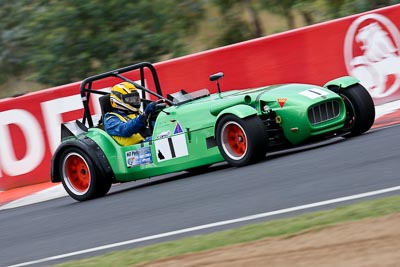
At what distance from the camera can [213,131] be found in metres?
10.3

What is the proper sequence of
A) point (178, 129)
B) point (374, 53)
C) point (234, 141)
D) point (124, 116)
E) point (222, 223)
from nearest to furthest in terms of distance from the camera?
1. point (222, 223)
2. point (234, 141)
3. point (178, 129)
4. point (124, 116)
5. point (374, 53)

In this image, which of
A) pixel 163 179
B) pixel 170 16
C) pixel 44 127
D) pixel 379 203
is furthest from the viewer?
pixel 170 16

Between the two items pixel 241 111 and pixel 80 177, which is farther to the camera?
pixel 80 177

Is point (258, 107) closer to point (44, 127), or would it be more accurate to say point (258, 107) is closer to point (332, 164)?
point (332, 164)

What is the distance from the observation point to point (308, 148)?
11.0 metres

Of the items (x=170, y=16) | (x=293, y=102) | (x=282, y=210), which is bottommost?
(x=282, y=210)

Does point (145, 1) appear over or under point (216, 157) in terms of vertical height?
over

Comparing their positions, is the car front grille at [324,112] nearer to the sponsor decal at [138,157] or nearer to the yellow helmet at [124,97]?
the sponsor decal at [138,157]

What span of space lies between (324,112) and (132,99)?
2.35 meters

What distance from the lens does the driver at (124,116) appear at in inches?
434

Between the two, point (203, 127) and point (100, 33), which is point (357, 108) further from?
point (100, 33)

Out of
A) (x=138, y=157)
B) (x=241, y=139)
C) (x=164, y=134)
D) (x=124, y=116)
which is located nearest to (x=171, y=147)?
(x=164, y=134)

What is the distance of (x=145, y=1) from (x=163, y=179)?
386 inches

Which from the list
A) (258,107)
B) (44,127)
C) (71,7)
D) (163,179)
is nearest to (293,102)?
(258,107)
